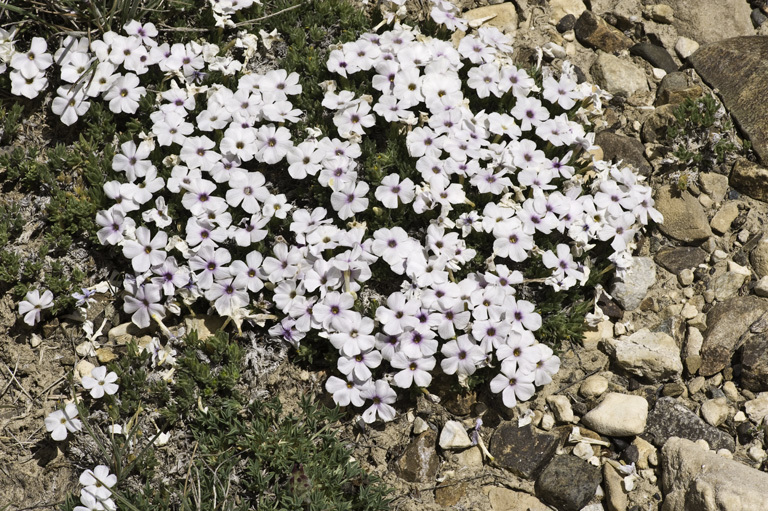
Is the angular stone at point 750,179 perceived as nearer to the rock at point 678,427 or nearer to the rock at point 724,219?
the rock at point 724,219

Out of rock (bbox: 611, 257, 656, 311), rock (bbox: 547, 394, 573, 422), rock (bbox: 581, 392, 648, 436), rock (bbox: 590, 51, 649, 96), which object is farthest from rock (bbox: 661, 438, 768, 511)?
rock (bbox: 590, 51, 649, 96)

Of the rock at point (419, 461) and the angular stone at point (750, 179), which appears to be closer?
the rock at point (419, 461)

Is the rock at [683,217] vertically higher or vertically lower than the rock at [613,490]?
higher

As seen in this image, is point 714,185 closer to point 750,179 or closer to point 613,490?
point 750,179

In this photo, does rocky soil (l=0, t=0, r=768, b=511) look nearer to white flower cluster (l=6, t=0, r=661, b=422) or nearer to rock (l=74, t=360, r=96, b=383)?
rock (l=74, t=360, r=96, b=383)

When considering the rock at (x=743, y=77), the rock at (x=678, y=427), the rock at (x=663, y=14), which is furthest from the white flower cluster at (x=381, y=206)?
the rock at (x=663, y=14)

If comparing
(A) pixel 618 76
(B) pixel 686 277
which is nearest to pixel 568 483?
(B) pixel 686 277
